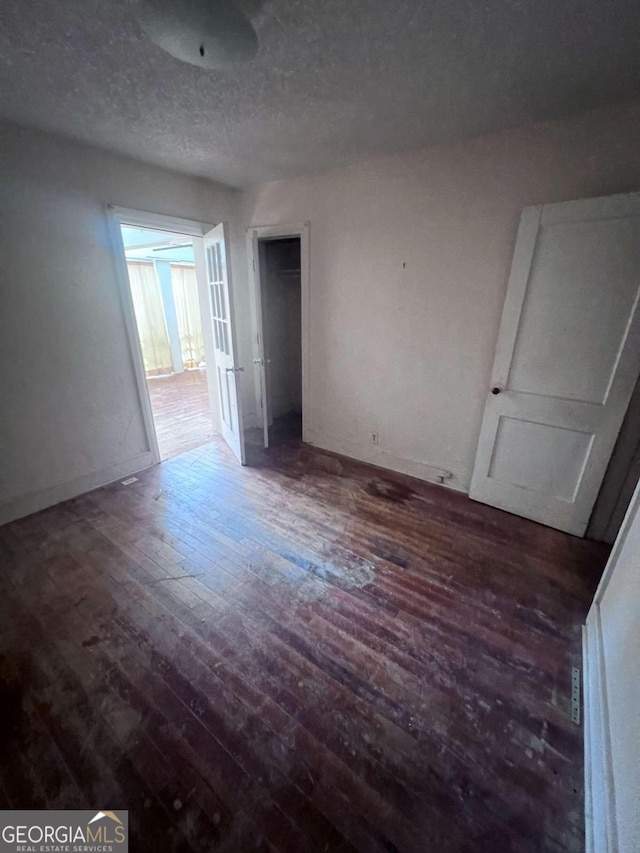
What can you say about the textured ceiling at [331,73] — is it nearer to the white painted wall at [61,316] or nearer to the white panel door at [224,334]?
the white painted wall at [61,316]

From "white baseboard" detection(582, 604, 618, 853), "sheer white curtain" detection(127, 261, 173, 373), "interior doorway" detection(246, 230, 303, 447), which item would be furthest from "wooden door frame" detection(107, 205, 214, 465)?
"sheer white curtain" detection(127, 261, 173, 373)

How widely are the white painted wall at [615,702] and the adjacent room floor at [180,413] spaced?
336cm

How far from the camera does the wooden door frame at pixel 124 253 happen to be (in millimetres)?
2555

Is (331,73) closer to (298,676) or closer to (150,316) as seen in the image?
(298,676)

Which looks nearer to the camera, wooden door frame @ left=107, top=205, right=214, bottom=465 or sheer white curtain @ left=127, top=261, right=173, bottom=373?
wooden door frame @ left=107, top=205, right=214, bottom=465

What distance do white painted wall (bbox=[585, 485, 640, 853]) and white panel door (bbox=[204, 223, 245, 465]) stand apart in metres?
2.66

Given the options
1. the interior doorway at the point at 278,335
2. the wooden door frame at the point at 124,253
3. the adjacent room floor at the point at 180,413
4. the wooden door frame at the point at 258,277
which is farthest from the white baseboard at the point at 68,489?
the wooden door frame at the point at 258,277

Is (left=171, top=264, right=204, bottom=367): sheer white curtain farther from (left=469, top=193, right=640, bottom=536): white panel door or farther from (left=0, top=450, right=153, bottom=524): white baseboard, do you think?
(left=469, top=193, right=640, bottom=536): white panel door

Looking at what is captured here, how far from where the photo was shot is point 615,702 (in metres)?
1.16

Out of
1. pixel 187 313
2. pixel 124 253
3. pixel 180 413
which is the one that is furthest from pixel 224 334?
pixel 187 313

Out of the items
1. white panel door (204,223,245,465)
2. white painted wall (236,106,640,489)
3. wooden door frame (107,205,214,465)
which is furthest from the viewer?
white panel door (204,223,245,465)

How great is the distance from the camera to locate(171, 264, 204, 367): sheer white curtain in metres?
6.80

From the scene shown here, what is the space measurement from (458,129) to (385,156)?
58 cm

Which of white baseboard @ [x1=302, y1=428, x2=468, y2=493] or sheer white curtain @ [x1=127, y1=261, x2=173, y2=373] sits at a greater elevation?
sheer white curtain @ [x1=127, y1=261, x2=173, y2=373]
